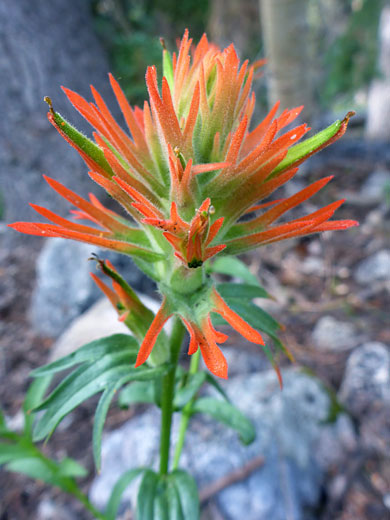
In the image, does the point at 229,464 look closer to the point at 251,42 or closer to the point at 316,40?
the point at 251,42

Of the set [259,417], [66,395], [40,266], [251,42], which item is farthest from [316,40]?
[66,395]

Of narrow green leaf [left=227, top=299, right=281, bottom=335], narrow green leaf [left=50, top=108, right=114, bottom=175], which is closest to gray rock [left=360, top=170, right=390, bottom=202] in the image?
narrow green leaf [left=227, top=299, right=281, bottom=335]

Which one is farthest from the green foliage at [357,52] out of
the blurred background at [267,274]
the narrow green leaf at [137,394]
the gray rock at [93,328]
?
the narrow green leaf at [137,394]

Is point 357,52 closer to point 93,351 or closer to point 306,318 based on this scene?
point 306,318

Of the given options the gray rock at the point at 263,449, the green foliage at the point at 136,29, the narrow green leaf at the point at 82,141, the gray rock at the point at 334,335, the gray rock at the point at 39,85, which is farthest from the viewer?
the green foliage at the point at 136,29

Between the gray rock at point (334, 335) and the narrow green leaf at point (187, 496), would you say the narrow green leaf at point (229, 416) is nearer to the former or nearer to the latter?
the narrow green leaf at point (187, 496)

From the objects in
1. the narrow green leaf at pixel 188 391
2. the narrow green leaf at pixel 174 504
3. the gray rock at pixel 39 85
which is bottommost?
the narrow green leaf at pixel 174 504
